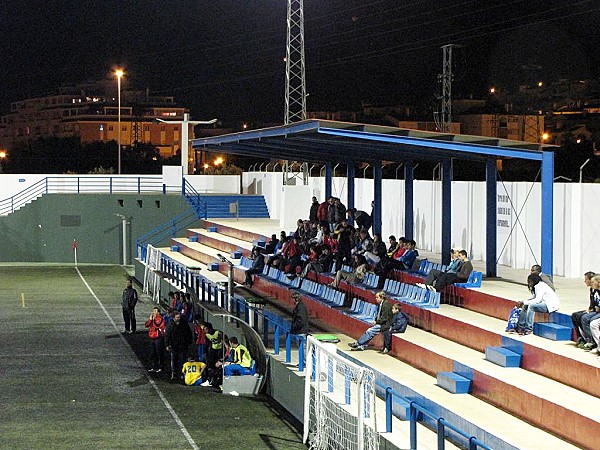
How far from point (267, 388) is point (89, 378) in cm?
357

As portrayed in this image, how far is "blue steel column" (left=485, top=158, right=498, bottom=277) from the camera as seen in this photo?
2092 cm

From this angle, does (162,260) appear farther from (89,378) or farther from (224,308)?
(89,378)

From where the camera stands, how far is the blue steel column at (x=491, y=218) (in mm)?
20922

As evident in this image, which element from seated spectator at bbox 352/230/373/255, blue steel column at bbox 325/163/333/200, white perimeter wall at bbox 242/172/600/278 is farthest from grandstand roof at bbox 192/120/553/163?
blue steel column at bbox 325/163/333/200

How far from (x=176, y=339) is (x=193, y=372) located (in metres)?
0.97

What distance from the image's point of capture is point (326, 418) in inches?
556

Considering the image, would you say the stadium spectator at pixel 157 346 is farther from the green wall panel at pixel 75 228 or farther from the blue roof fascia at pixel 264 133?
the green wall panel at pixel 75 228

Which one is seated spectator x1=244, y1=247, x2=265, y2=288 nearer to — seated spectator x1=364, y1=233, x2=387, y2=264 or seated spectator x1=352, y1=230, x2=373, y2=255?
seated spectator x1=352, y1=230, x2=373, y2=255

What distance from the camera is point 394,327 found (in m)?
17.7

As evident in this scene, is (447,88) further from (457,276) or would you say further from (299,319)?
(299,319)

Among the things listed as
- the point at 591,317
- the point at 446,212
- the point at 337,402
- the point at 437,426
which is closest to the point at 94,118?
the point at 446,212

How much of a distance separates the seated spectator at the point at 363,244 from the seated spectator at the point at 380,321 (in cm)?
615

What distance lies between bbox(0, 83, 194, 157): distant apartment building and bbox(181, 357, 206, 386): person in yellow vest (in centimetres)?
11191

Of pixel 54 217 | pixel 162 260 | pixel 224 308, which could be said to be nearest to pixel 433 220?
pixel 224 308
